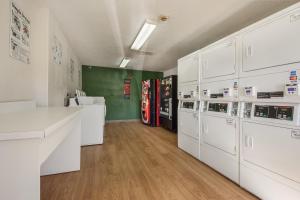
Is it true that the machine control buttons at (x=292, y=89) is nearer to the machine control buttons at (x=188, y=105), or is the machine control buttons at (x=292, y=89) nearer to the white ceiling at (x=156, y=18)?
the white ceiling at (x=156, y=18)

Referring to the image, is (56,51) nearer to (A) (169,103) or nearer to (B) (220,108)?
(B) (220,108)

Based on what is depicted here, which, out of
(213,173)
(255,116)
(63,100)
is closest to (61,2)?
(63,100)

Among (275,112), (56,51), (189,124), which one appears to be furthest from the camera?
(189,124)

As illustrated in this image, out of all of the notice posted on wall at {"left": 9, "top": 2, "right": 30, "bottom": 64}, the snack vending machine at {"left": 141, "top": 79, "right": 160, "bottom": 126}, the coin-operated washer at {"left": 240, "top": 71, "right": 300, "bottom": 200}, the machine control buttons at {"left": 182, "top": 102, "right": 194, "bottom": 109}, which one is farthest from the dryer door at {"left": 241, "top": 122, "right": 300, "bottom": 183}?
the snack vending machine at {"left": 141, "top": 79, "right": 160, "bottom": 126}

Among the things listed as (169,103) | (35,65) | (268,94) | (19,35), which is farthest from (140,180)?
(169,103)

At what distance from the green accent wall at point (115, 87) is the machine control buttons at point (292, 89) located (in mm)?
5648

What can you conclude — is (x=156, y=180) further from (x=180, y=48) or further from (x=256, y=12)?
(x=180, y=48)

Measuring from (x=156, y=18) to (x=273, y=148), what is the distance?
7.50 feet

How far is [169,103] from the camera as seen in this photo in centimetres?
474

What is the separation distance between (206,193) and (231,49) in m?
1.75

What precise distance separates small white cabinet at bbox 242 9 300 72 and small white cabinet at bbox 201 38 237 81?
0.51 ft

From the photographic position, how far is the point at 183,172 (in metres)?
2.09

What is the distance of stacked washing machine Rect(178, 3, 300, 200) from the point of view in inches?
51.3

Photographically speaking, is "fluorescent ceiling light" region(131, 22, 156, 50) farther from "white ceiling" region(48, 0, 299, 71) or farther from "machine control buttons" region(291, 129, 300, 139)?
"machine control buttons" region(291, 129, 300, 139)
